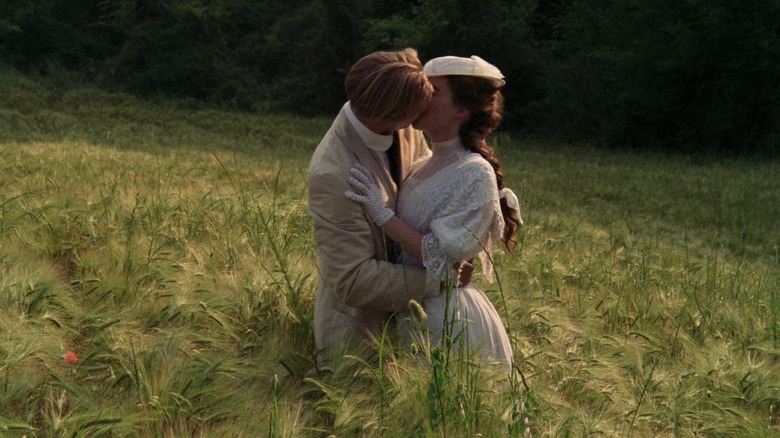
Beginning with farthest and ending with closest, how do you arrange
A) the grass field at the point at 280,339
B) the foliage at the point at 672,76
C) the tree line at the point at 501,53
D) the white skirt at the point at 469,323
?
the tree line at the point at 501,53
the foliage at the point at 672,76
the white skirt at the point at 469,323
the grass field at the point at 280,339

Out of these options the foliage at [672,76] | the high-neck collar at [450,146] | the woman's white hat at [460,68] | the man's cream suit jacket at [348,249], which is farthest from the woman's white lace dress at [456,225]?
the foliage at [672,76]

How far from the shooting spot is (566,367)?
321 centimetres

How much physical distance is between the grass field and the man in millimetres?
227

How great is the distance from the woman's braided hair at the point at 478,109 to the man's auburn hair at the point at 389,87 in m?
0.17

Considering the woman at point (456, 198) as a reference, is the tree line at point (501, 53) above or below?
below

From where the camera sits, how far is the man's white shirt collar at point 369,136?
3.05 metres

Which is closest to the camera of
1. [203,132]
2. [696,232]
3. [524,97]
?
[696,232]

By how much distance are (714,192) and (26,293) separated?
11.4m

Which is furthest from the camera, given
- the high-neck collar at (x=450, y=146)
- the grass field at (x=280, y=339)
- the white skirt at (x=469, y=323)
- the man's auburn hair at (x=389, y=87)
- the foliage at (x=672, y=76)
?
the foliage at (x=672, y=76)

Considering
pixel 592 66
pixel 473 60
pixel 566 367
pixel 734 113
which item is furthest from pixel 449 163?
pixel 592 66

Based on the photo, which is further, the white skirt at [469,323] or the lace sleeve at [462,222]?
the white skirt at [469,323]

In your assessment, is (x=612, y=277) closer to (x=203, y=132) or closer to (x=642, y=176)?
(x=642, y=176)

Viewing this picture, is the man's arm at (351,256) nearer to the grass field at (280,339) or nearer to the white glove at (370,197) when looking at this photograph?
the white glove at (370,197)

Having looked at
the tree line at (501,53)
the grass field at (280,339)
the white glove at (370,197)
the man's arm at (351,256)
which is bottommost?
the tree line at (501,53)
